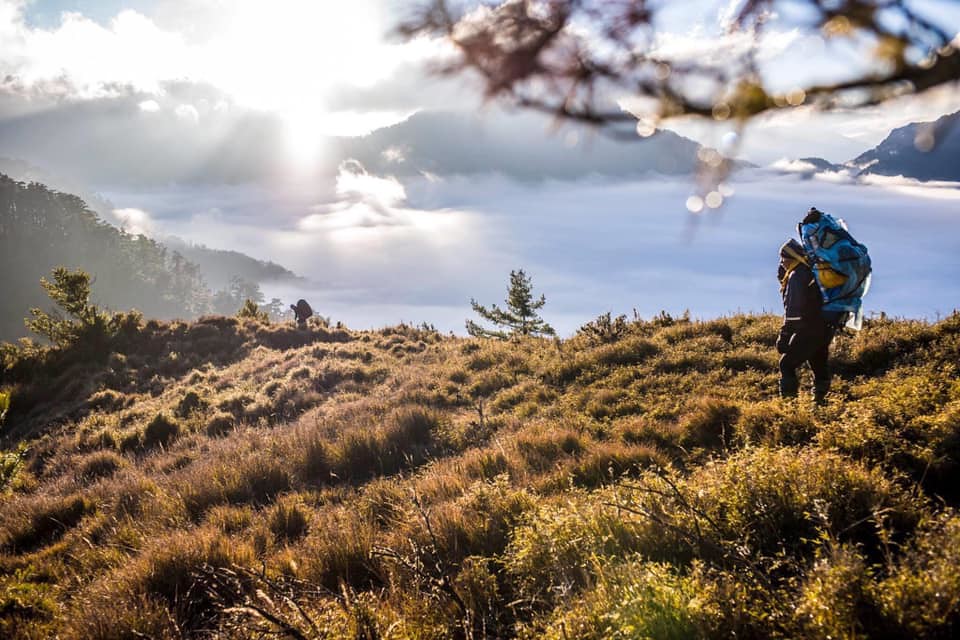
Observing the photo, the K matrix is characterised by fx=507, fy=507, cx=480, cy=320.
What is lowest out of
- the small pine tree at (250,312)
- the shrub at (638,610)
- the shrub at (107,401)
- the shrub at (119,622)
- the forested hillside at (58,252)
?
the shrub at (107,401)

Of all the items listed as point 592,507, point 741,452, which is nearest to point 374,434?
point 592,507

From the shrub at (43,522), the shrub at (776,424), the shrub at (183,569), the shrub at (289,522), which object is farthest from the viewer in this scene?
the shrub at (43,522)

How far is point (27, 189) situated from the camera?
133875 millimetres

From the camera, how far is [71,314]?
19.6 meters

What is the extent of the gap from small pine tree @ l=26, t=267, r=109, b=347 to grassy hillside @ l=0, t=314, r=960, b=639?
9.36 m

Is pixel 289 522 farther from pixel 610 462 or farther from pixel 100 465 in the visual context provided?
pixel 100 465

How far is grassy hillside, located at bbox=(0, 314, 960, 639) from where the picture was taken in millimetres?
2668

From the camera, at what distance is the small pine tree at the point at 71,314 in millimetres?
19781

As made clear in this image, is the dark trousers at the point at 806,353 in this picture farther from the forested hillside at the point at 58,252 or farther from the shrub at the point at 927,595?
the forested hillside at the point at 58,252

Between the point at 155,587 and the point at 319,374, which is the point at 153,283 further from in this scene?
the point at 155,587

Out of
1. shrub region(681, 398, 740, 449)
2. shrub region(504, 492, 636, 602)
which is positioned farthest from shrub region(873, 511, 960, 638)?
shrub region(681, 398, 740, 449)

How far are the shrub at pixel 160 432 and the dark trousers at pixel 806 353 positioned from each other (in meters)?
11.7

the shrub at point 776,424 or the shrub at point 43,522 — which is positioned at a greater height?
the shrub at point 776,424

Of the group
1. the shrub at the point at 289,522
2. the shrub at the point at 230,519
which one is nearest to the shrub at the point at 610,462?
the shrub at the point at 289,522
